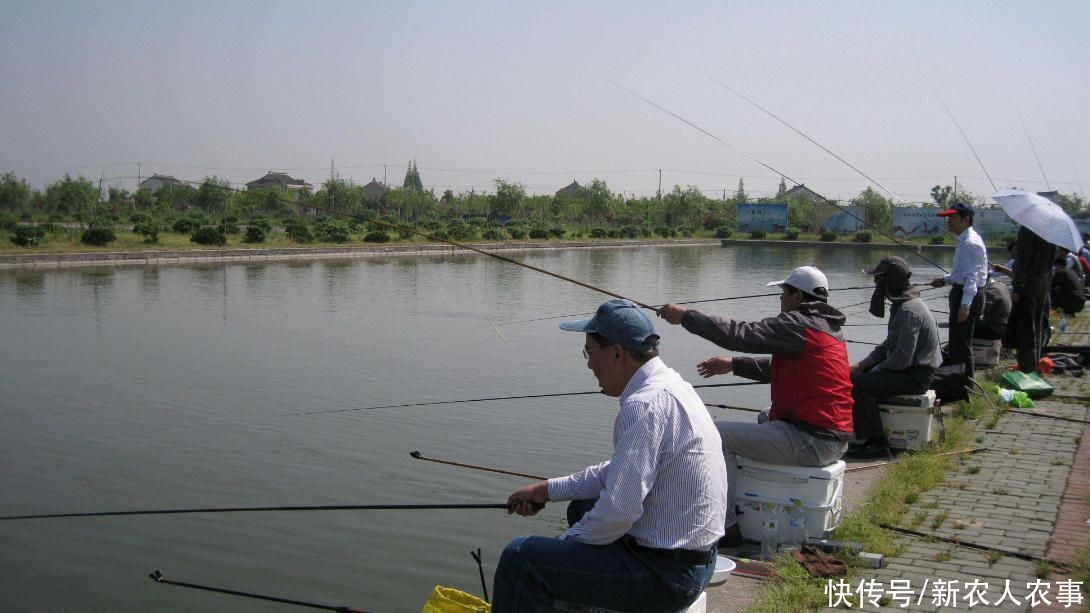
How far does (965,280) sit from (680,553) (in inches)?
229

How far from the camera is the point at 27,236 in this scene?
32219mm

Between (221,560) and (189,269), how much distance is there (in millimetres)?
24704

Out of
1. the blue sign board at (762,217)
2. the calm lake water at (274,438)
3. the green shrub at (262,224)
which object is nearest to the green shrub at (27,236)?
the green shrub at (262,224)

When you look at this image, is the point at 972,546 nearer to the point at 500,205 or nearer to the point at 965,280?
the point at 965,280

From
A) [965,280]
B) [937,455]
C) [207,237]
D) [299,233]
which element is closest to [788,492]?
[937,455]

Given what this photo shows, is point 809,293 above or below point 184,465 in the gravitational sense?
above

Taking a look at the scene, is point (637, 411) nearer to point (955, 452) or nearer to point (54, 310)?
point (955, 452)

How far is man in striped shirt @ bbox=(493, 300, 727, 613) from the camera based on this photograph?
9.61ft

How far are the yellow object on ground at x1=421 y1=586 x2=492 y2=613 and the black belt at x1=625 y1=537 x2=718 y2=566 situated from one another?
791mm

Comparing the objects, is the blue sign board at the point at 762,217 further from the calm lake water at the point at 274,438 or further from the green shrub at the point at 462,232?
the calm lake water at the point at 274,438

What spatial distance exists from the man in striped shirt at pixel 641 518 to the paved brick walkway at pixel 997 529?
139cm

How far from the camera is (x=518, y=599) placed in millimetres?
3074

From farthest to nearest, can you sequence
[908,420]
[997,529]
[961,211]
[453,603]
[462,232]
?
[462,232] < [961,211] < [908,420] < [997,529] < [453,603]

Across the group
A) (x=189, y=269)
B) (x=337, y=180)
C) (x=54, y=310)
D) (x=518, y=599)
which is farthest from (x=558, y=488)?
(x=337, y=180)
